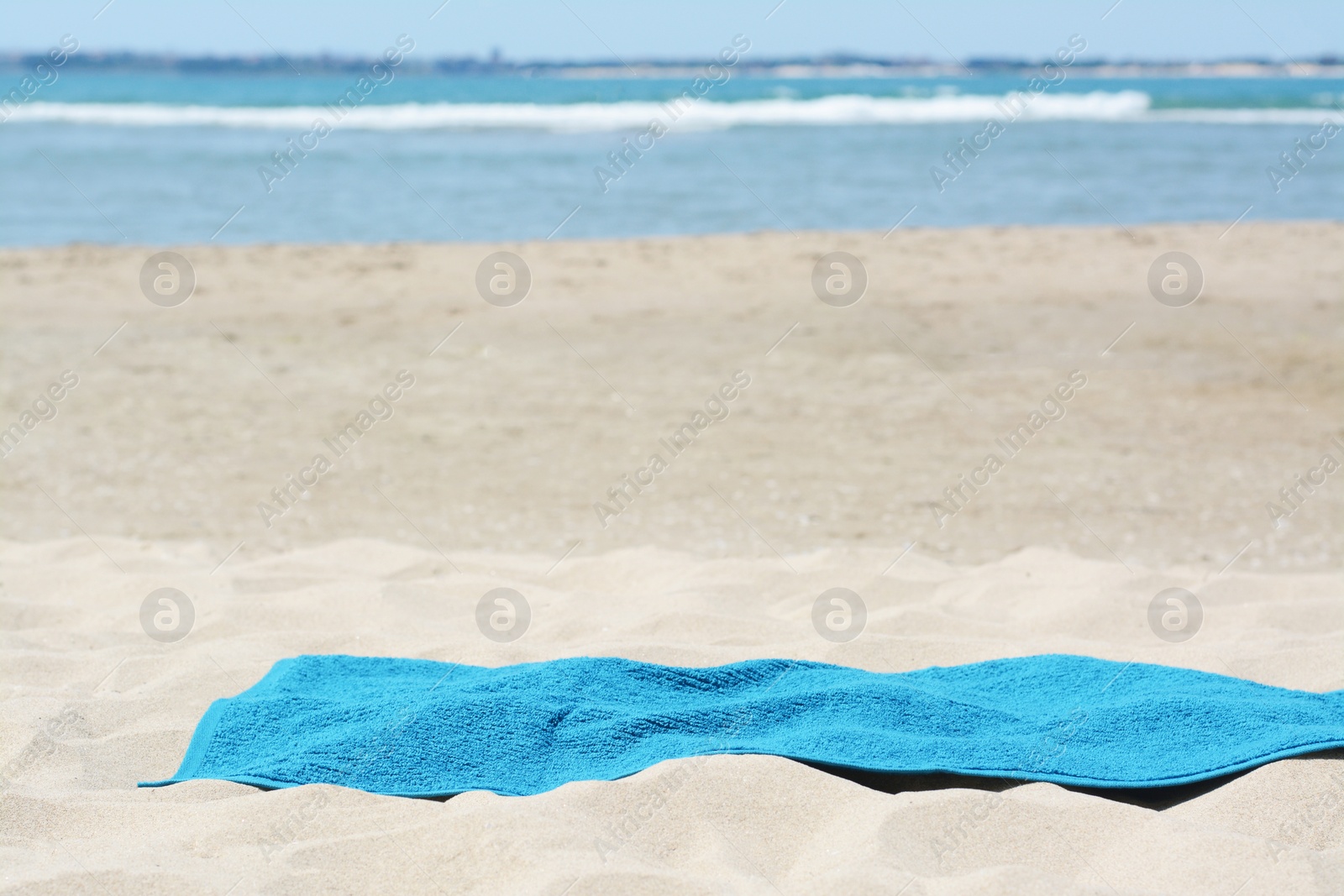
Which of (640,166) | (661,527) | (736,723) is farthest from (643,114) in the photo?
(736,723)

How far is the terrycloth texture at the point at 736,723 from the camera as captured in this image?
2.61 meters

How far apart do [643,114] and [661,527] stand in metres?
29.1

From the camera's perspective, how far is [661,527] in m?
5.01

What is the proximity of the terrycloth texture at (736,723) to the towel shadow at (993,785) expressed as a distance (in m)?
0.02

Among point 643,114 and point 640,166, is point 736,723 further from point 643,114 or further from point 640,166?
point 643,114

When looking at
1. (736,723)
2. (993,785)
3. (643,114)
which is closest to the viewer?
(993,785)

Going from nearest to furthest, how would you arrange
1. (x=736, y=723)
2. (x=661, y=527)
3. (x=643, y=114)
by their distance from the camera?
(x=736, y=723) → (x=661, y=527) → (x=643, y=114)

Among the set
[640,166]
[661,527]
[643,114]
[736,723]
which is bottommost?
[736,723]

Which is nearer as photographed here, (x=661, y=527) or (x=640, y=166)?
(x=661, y=527)

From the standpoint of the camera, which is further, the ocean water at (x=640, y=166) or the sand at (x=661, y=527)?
the ocean water at (x=640, y=166)

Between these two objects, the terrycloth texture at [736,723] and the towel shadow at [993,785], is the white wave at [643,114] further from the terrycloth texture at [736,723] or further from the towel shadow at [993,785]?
the towel shadow at [993,785]

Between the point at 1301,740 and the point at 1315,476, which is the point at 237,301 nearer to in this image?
the point at 1315,476

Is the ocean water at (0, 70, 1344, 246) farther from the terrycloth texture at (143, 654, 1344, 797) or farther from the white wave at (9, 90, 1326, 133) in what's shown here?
the terrycloth texture at (143, 654, 1344, 797)

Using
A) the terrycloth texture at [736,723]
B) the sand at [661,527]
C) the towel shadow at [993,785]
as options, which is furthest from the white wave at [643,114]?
the towel shadow at [993,785]
